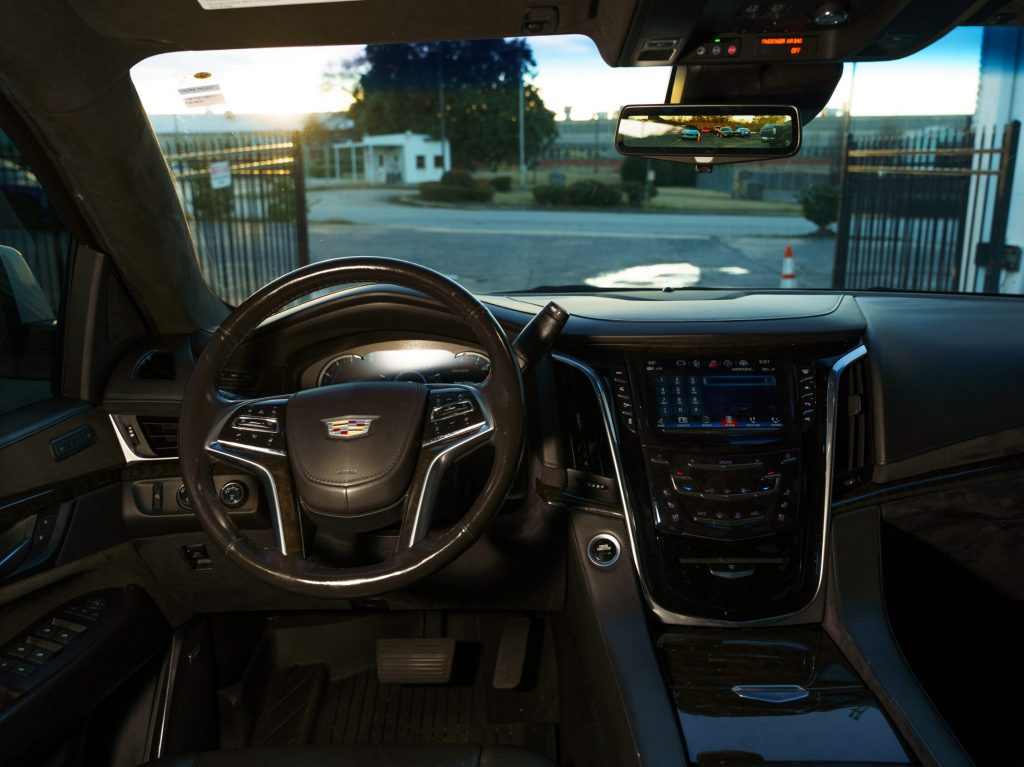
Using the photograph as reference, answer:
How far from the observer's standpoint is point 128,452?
2.67m

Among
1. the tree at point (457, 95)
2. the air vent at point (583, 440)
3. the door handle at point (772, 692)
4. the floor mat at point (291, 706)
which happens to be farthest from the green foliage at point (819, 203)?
the floor mat at point (291, 706)

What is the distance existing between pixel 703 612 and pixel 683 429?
0.50 meters

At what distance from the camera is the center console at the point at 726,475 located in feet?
8.10

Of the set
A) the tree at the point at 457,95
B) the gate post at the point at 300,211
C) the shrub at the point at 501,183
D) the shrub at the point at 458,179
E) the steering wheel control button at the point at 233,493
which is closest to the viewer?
the steering wheel control button at the point at 233,493

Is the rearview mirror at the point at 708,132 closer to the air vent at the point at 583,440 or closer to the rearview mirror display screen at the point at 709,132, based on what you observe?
the rearview mirror display screen at the point at 709,132

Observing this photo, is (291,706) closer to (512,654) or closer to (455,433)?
(512,654)

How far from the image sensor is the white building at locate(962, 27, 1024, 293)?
9.95 ft

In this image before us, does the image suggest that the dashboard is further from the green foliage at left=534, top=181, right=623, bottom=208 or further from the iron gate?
the iron gate

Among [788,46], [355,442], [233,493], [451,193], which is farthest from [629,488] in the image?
[451,193]

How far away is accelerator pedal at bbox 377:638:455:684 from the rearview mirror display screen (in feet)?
5.68

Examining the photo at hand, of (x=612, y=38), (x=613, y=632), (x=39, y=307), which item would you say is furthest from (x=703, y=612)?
(x=39, y=307)

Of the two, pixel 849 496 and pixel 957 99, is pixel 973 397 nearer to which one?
pixel 849 496

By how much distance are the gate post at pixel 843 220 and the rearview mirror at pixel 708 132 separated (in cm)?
85

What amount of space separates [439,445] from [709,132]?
1179 mm
